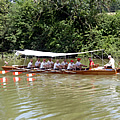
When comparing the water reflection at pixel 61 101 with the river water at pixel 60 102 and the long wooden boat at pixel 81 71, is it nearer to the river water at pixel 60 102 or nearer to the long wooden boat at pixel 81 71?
the river water at pixel 60 102

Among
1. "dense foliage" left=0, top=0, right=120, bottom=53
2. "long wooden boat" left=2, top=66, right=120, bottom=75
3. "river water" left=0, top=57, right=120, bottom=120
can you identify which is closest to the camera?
"river water" left=0, top=57, right=120, bottom=120

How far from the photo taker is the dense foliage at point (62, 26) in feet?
124

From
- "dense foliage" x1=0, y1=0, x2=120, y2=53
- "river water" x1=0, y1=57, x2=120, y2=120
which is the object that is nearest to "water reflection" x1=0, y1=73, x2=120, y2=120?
"river water" x1=0, y1=57, x2=120, y2=120

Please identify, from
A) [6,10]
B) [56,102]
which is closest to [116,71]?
[56,102]

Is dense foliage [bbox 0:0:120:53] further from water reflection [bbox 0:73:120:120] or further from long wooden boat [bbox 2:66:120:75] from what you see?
water reflection [bbox 0:73:120:120]

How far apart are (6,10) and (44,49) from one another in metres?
12.3

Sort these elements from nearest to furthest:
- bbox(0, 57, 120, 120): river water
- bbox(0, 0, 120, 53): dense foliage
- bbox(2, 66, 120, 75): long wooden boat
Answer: bbox(0, 57, 120, 120): river water
bbox(2, 66, 120, 75): long wooden boat
bbox(0, 0, 120, 53): dense foliage

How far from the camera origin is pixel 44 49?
139 ft

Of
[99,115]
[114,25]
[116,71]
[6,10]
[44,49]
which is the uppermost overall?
[6,10]

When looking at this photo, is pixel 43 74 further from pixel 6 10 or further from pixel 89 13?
pixel 6 10

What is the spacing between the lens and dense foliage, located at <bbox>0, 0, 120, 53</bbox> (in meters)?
37.8

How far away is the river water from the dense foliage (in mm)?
21307

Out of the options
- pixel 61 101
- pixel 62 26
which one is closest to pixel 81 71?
pixel 61 101

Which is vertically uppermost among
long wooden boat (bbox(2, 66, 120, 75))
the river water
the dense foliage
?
the dense foliage
